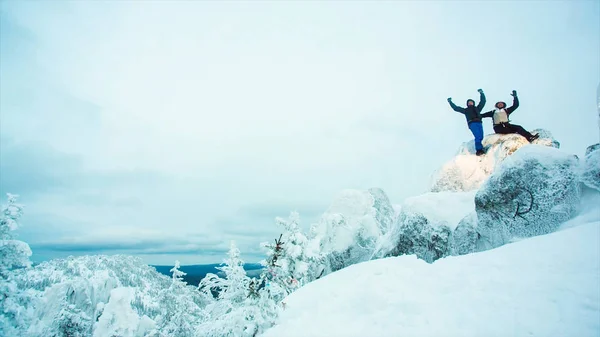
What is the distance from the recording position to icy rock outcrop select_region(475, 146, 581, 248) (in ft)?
35.9

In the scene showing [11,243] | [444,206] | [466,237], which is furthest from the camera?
[444,206]

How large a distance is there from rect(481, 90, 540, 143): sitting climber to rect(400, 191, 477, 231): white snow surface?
199 inches

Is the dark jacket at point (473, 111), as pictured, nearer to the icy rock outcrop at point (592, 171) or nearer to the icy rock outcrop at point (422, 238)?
the icy rock outcrop at point (592, 171)

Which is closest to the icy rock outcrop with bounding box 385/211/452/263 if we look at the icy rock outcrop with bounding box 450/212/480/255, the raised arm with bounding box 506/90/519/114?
the icy rock outcrop with bounding box 450/212/480/255

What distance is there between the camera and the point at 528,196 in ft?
38.3

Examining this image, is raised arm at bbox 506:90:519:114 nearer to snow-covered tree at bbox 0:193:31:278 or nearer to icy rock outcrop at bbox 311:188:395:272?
icy rock outcrop at bbox 311:188:395:272

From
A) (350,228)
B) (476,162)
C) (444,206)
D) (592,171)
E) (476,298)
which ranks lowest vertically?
(476,298)

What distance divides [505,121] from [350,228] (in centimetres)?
1193

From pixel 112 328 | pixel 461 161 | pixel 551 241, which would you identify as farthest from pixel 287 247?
pixel 112 328

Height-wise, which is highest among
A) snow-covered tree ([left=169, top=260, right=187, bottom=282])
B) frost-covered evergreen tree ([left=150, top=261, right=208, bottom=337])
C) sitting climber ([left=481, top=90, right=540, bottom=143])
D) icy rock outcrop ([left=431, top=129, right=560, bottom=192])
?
sitting climber ([left=481, top=90, right=540, bottom=143])

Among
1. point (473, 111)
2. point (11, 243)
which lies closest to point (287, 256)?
point (11, 243)

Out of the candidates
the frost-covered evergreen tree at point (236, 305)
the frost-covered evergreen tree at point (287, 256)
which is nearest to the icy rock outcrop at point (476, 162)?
the frost-covered evergreen tree at point (287, 256)

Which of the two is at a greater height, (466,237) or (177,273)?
(466,237)

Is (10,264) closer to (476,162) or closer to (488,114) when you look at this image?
(476,162)
